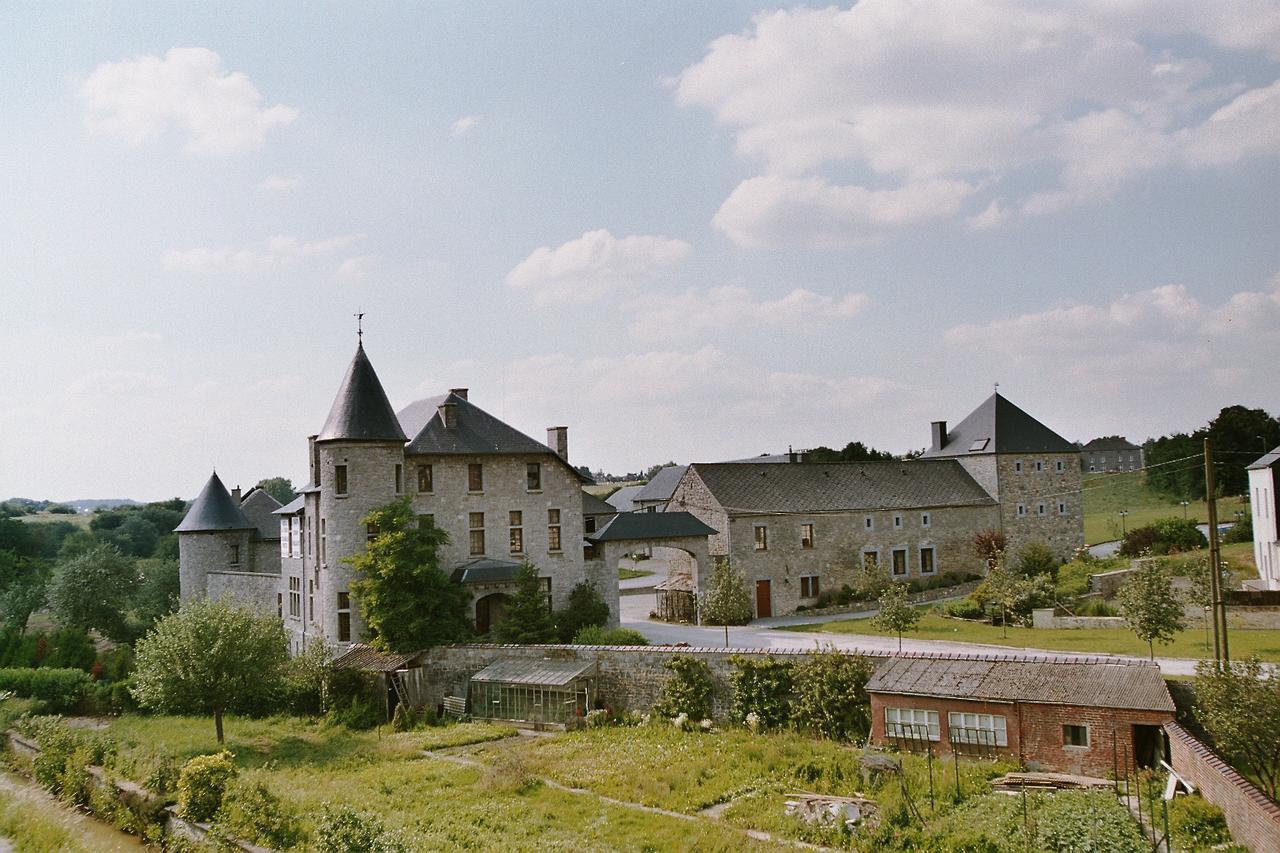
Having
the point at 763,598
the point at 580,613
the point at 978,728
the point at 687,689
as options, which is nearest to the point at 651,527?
the point at 580,613

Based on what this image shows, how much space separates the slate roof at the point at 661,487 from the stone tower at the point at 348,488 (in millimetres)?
28461

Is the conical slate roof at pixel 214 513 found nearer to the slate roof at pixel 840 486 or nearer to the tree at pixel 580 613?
the tree at pixel 580 613

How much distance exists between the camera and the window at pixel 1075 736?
18092 millimetres

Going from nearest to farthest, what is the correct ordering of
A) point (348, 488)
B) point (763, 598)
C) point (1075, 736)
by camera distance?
point (1075, 736), point (348, 488), point (763, 598)

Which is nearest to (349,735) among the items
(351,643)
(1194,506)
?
(351,643)

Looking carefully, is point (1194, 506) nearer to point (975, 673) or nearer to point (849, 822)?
point (975, 673)

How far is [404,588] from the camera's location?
29953 mm

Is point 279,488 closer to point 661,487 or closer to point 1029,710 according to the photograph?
point 661,487

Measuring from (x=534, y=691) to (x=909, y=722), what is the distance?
1089cm

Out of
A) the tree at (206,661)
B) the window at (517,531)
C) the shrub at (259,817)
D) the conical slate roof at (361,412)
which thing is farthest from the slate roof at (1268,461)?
the tree at (206,661)

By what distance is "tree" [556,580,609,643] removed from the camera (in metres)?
32.9

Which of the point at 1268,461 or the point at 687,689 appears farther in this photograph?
the point at 1268,461

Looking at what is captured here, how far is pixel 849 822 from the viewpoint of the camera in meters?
15.3

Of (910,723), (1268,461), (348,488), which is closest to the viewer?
(910,723)
